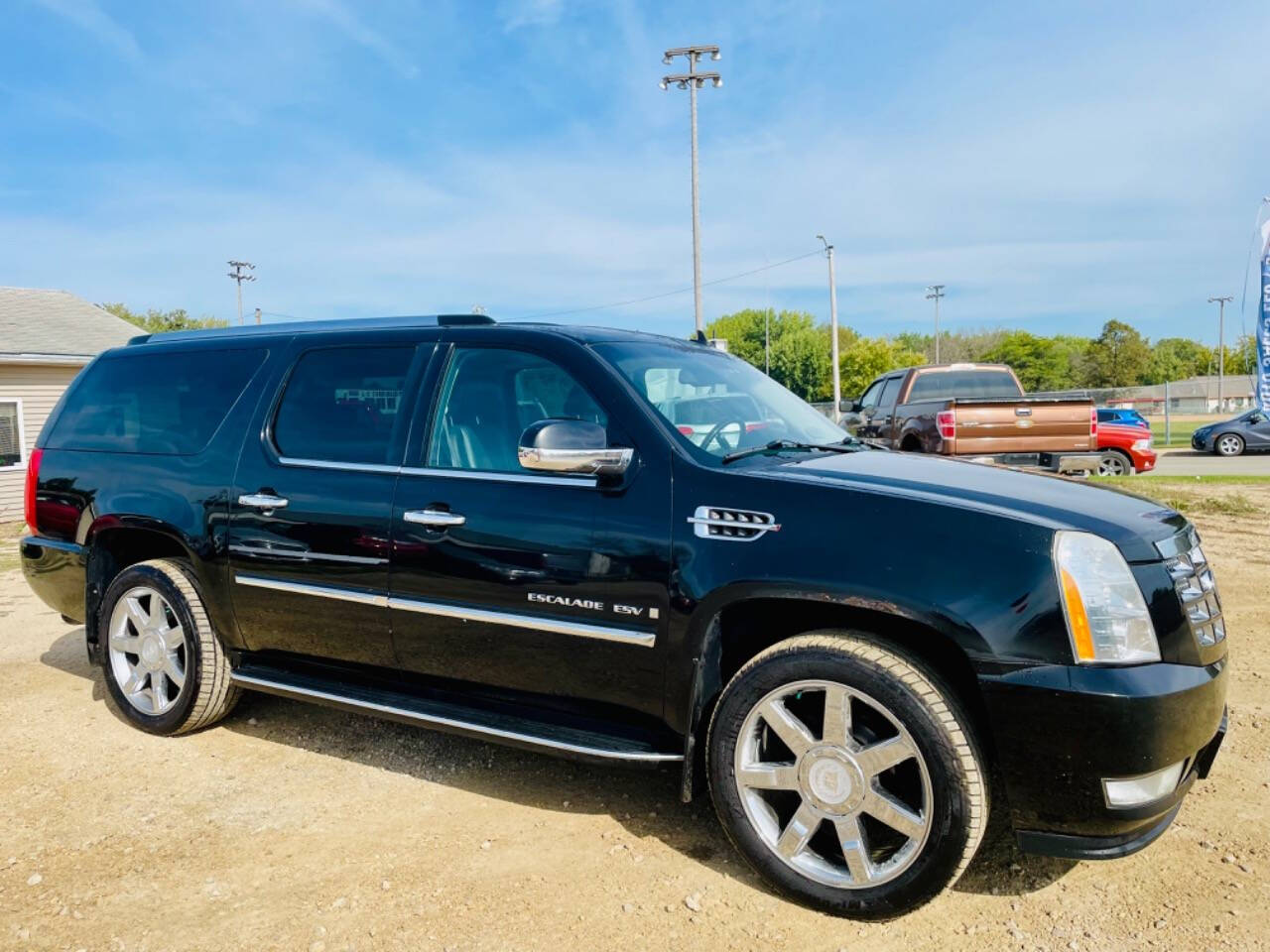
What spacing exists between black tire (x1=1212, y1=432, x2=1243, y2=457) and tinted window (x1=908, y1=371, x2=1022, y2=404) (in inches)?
509

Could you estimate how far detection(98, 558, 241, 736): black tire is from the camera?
13.6ft

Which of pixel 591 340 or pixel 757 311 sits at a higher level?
pixel 757 311

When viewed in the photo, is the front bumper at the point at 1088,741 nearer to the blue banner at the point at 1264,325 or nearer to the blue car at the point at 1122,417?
the blue banner at the point at 1264,325

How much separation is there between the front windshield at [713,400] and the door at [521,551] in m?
0.21

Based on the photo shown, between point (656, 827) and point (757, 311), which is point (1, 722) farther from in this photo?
point (757, 311)

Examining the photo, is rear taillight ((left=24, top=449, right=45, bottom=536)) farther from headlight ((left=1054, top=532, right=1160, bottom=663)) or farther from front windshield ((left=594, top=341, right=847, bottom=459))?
headlight ((left=1054, top=532, right=1160, bottom=663))

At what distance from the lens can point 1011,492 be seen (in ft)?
9.58

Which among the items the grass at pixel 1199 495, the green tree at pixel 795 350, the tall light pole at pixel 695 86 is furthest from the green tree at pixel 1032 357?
the grass at pixel 1199 495

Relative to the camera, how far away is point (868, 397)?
16078 mm

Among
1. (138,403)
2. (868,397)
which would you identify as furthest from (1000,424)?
(138,403)

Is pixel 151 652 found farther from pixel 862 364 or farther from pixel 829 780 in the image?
pixel 862 364

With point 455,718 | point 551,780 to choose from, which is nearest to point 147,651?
point 455,718

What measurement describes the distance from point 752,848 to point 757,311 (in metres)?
112

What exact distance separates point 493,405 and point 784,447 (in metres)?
1.16
